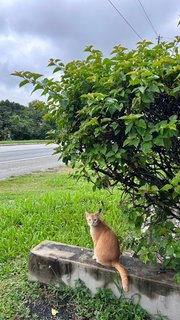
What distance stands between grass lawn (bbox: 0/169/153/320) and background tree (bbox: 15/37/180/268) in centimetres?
50

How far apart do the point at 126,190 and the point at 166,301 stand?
731 mm

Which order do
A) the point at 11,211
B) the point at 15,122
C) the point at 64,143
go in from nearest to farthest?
the point at 64,143, the point at 11,211, the point at 15,122

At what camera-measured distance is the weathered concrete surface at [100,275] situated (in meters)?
1.84

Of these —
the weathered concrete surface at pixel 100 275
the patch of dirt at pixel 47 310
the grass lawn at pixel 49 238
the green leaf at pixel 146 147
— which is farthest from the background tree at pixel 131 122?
the patch of dirt at pixel 47 310

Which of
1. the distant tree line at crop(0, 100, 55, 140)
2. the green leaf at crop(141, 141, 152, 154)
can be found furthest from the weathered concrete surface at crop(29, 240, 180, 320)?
the distant tree line at crop(0, 100, 55, 140)

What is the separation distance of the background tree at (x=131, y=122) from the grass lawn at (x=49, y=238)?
0.50 metres

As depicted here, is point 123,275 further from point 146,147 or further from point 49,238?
point 49,238

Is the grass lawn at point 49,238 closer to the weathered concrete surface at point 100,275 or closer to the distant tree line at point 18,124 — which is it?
the weathered concrete surface at point 100,275

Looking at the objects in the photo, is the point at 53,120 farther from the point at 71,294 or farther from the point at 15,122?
the point at 15,122

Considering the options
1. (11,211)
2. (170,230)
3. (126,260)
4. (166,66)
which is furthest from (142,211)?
(11,211)

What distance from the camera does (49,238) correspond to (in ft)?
9.53

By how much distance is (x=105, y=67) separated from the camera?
1649 mm

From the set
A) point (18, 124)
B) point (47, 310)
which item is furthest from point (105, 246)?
point (18, 124)

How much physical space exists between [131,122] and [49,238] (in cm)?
187
